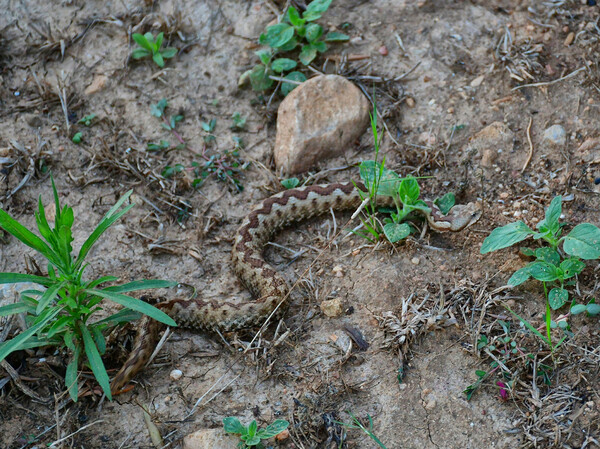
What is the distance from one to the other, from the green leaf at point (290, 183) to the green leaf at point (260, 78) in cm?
109

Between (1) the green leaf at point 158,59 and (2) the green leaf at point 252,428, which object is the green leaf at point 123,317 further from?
(1) the green leaf at point 158,59

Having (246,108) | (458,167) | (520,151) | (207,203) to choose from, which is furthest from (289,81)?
(520,151)

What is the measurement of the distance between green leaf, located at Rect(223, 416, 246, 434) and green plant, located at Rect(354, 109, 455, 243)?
172 cm

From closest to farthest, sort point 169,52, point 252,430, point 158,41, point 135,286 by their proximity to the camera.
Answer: point 252,430
point 135,286
point 158,41
point 169,52

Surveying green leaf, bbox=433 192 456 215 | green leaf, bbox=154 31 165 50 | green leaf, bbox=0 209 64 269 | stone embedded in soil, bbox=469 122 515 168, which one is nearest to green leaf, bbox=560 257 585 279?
green leaf, bbox=433 192 456 215

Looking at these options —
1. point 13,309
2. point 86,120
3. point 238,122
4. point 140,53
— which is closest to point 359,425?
point 13,309

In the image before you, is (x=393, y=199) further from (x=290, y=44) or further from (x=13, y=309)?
(x=13, y=309)

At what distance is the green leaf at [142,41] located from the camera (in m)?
6.00

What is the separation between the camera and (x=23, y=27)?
21.0ft

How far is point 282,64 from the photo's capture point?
581 cm

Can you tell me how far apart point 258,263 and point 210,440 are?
161 centimetres

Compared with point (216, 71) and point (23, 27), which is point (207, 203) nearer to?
point (216, 71)

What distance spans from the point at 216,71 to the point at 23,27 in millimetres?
2236

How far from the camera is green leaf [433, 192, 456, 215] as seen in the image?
15.5 feet
